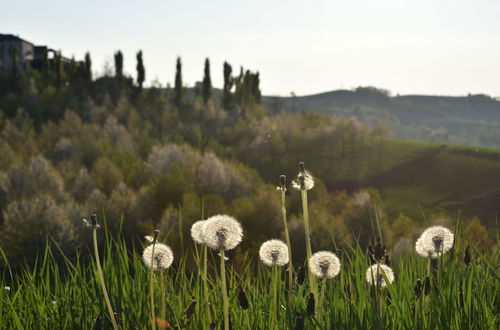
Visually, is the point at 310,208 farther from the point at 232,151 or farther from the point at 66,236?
the point at 232,151

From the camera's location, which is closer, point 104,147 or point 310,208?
point 310,208

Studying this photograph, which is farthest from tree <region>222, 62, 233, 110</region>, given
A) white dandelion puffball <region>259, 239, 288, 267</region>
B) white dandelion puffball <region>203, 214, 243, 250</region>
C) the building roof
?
white dandelion puffball <region>203, 214, 243, 250</region>

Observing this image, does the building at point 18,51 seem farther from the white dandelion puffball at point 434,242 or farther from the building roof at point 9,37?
the white dandelion puffball at point 434,242

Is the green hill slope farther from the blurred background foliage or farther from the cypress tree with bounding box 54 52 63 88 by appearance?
the cypress tree with bounding box 54 52 63 88

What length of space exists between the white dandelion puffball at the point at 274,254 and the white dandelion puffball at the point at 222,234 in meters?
0.44

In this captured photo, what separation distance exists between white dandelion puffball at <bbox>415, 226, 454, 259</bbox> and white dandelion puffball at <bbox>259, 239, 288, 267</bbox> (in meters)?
0.82

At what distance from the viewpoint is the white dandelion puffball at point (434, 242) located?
3.03m

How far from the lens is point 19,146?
209 feet

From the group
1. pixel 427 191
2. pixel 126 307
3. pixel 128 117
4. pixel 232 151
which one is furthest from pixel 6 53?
pixel 126 307

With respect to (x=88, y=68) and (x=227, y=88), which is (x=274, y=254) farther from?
(x=227, y=88)

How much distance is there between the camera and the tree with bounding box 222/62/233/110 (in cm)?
11194

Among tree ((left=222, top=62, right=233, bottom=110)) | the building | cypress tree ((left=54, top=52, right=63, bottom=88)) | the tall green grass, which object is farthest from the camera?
the building

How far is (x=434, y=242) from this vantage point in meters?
3.05

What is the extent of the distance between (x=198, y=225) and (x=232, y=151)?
78834 mm
